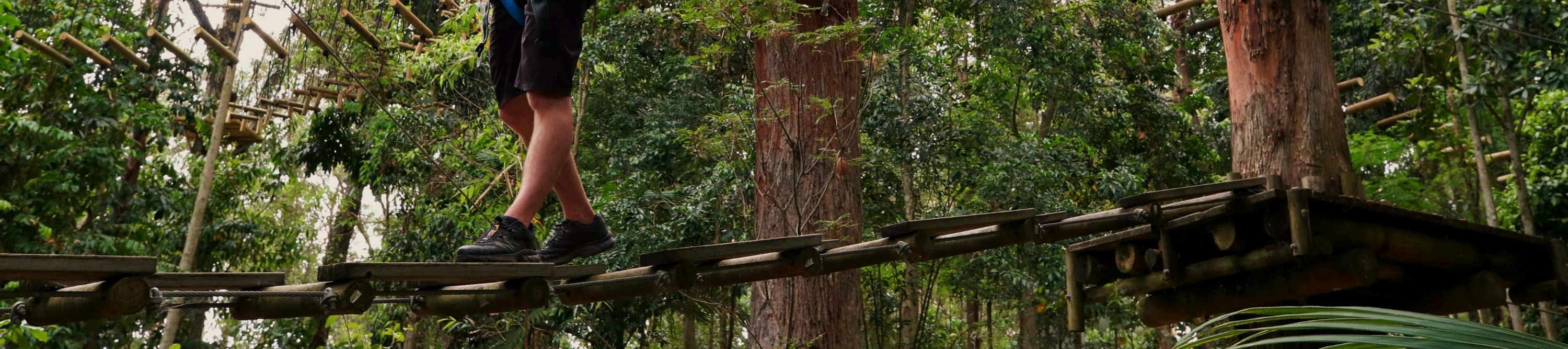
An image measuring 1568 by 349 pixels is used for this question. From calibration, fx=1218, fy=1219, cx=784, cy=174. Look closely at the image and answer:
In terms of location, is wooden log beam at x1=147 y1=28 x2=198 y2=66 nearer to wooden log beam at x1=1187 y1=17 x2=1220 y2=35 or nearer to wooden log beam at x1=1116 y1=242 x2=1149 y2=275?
wooden log beam at x1=1116 y1=242 x2=1149 y2=275

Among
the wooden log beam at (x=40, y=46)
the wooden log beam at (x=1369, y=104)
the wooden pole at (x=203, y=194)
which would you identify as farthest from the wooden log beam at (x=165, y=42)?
the wooden log beam at (x=1369, y=104)

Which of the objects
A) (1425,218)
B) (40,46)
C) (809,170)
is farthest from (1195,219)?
(40,46)

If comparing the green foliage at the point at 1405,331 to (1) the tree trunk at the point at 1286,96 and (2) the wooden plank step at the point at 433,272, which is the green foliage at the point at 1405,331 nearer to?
(2) the wooden plank step at the point at 433,272

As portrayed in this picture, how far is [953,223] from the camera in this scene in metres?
3.64

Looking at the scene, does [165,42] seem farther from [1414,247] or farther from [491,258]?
[1414,247]

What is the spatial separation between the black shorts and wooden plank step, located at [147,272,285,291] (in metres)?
0.70

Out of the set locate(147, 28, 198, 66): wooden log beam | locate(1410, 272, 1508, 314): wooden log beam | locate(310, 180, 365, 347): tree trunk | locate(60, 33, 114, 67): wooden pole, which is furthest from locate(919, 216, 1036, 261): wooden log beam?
locate(310, 180, 365, 347): tree trunk

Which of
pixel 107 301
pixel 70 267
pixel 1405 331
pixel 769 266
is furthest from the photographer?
pixel 769 266

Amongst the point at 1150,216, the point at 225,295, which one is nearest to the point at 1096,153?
the point at 1150,216

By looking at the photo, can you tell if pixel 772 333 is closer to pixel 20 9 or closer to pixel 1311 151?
pixel 1311 151

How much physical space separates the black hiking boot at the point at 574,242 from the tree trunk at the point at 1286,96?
3.02m

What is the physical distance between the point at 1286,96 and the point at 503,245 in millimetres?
3483

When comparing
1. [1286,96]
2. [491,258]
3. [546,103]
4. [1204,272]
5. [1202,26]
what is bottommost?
[491,258]

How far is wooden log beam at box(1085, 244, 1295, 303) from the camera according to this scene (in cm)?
418
